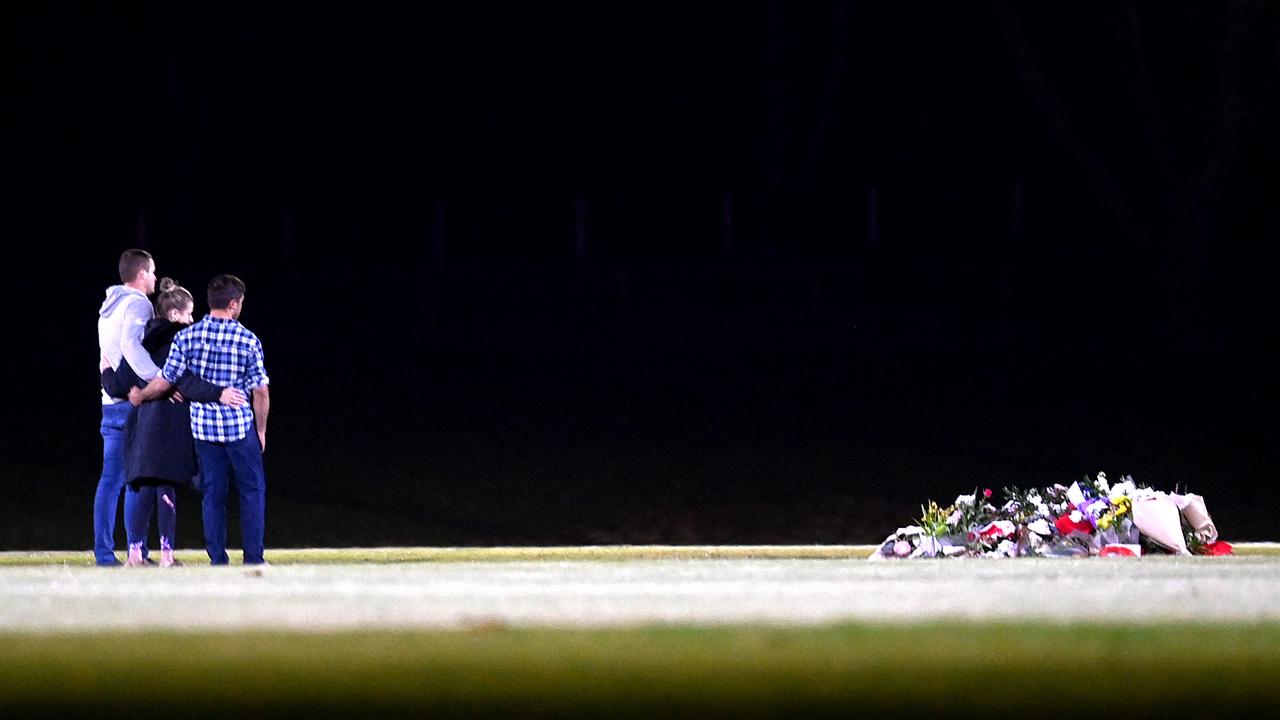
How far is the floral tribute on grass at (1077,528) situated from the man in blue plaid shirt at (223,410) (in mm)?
2650

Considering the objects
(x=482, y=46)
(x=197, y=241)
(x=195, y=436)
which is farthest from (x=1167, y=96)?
(x=195, y=436)

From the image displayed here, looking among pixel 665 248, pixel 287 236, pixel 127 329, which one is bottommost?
pixel 127 329

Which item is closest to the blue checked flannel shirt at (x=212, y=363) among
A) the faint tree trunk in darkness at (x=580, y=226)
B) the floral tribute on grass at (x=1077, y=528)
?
the floral tribute on grass at (x=1077, y=528)

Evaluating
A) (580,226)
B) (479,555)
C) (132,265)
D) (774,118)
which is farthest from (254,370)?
(774,118)

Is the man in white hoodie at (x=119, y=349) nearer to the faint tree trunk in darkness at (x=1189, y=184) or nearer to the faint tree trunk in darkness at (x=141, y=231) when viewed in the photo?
the faint tree trunk in darkness at (x=1189, y=184)

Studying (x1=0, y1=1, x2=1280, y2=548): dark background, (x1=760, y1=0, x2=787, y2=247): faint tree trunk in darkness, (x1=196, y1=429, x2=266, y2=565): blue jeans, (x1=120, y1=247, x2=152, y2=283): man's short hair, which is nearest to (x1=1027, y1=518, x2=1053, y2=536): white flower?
(x1=196, y1=429, x2=266, y2=565): blue jeans

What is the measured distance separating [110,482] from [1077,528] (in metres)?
4.10

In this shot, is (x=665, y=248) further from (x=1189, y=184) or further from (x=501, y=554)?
(x=501, y=554)

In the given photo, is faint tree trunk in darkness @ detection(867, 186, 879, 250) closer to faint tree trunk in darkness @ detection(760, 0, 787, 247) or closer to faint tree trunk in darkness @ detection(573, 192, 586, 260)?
faint tree trunk in darkness @ detection(760, 0, 787, 247)

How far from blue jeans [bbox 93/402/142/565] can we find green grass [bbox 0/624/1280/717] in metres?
3.53

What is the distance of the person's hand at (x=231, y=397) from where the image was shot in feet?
28.3

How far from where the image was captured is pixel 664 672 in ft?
17.4

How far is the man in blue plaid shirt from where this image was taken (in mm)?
8672

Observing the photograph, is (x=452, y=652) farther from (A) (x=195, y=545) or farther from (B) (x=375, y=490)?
(B) (x=375, y=490)
